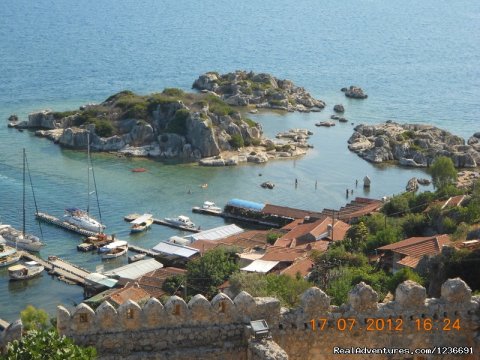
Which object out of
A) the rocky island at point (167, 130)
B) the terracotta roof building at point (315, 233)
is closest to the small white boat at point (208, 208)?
the terracotta roof building at point (315, 233)

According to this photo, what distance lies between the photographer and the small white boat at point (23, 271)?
53.7 m

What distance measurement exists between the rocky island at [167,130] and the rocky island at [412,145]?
804 cm

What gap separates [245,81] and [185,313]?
111992 mm

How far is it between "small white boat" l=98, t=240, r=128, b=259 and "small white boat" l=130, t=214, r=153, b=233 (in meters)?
4.74

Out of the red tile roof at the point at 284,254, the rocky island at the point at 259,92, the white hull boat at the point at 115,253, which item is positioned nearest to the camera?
the red tile roof at the point at 284,254

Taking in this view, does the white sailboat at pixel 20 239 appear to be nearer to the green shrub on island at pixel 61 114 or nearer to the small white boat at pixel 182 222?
the small white boat at pixel 182 222

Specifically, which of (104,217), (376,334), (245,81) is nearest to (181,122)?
(104,217)

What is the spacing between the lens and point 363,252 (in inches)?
1644

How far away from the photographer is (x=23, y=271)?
54.0m

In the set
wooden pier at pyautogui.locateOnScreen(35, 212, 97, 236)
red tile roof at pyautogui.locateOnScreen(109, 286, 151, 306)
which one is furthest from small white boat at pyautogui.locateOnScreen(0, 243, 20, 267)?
red tile roof at pyautogui.locateOnScreen(109, 286, 151, 306)

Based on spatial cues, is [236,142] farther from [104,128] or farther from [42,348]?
[42,348]

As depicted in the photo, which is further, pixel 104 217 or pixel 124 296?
pixel 104 217

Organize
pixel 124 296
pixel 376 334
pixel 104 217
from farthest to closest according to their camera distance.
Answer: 1. pixel 104 217
2. pixel 124 296
3. pixel 376 334

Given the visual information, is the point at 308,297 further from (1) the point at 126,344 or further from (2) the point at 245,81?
(2) the point at 245,81
